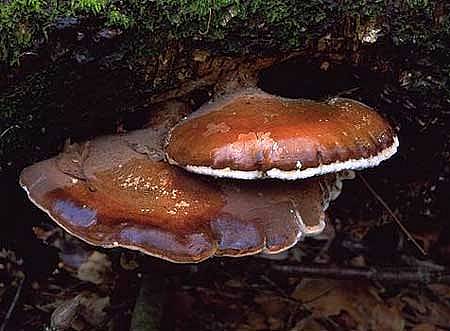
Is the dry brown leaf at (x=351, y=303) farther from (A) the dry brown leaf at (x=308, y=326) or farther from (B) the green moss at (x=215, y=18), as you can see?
(B) the green moss at (x=215, y=18)

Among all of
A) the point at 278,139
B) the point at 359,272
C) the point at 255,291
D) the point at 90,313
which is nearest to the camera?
the point at 278,139

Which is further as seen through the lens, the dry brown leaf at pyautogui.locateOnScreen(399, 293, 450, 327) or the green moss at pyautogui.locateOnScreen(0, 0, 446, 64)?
the dry brown leaf at pyautogui.locateOnScreen(399, 293, 450, 327)

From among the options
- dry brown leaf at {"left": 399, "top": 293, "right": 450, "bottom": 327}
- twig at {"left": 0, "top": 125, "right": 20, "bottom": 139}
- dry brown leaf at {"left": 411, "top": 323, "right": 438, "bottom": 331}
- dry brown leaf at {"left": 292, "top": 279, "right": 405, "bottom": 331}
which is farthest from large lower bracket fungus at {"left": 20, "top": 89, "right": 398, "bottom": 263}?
dry brown leaf at {"left": 399, "top": 293, "right": 450, "bottom": 327}

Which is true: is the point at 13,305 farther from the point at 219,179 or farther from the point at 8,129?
the point at 219,179

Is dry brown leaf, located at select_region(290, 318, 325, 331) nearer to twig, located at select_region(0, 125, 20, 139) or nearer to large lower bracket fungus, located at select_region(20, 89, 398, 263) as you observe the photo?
large lower bracket fungus, located at select_region(20, 89, 398, 263)

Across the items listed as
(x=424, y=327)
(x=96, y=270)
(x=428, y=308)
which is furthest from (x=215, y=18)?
(x=428, y=308)

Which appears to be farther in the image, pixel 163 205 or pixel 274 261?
pixel 274 261
